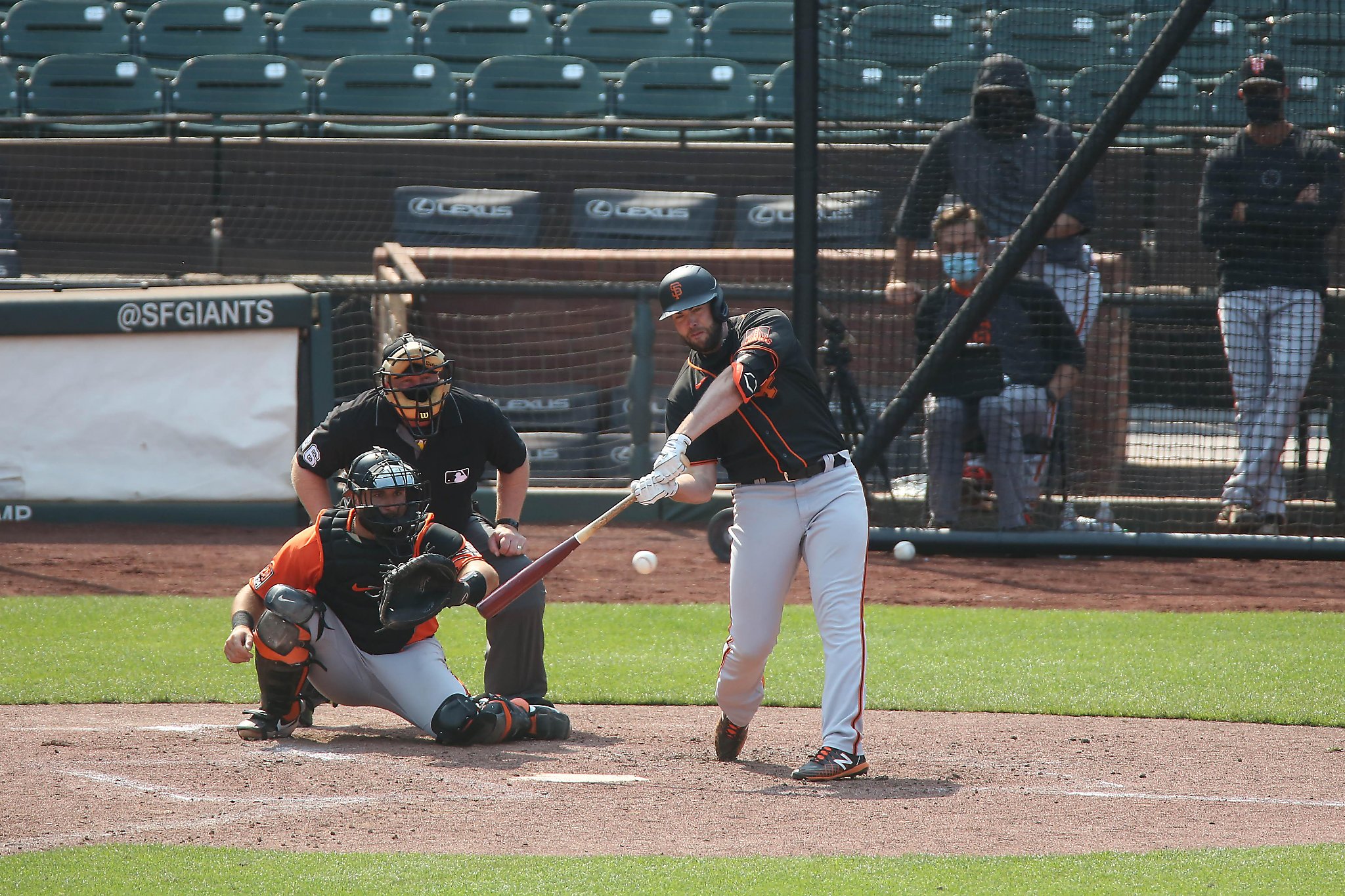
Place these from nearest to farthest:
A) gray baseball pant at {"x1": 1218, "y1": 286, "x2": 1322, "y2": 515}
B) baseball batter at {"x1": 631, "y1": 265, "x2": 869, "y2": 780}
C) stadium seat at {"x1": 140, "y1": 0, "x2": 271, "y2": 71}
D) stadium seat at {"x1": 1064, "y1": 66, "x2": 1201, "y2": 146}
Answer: baseball batter at {"x1": 631, "y1": 265, "x2": 869, "y2": 780}, gray baseball pant at {"x1": 1218, "y1": 286, "x2": 1322, "y2": 515}, stadium seat at {"x1": 1064, "y1": 66, "x2": 1201, "y2": 146}, stadium seat at {"x1": 140, "y1": 0, "x2": 271, "y2": 71}

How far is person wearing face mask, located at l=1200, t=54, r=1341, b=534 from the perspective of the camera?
28.0 ft

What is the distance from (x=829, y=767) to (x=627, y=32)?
10.2m

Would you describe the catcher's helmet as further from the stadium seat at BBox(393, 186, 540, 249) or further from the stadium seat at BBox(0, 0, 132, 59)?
the stadium seat at BBox(0, 0, 132, 59)

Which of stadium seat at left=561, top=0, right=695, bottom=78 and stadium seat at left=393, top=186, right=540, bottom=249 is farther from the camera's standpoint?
stadium seat at left=561, top=0, right=695, bottom=78

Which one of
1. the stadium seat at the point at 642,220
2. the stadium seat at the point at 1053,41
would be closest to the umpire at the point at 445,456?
the stadium seat at the point at 1053,41

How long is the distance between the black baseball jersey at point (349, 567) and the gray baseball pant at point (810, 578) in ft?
3.16

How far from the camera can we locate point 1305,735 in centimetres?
538

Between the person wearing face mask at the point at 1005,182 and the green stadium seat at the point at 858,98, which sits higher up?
the green stadium seat at the point at 858,98

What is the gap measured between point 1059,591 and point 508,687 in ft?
12.5

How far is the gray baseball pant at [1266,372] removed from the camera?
8641 millimetres

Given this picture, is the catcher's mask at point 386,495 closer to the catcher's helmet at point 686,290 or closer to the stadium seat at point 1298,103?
the catcher's helmet at point 686,290

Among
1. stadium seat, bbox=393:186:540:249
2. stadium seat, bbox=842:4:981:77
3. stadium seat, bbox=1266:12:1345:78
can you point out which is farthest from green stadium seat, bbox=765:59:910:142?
stadium seat, bbox=393:186:540:249

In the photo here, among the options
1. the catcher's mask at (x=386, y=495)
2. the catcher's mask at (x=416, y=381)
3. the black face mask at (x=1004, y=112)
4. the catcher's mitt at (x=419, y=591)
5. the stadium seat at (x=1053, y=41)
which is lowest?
the catcher's mitt at (x=419, y=591)

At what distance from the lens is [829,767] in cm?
468
